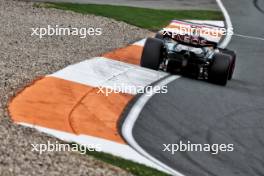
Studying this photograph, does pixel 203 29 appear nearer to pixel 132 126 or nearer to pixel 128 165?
pixel 132 126

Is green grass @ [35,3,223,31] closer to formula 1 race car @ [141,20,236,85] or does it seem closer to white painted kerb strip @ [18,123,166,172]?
formula 1 race car @ [141,20,236,85]

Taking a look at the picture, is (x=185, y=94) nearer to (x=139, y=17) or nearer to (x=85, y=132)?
(x=85, y=132)

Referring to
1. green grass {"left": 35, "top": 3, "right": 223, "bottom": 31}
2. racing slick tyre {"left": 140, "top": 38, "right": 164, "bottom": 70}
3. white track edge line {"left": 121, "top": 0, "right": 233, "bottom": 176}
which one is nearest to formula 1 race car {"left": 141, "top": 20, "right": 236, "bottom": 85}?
racing slick tyre {"left": 140, "top": 38, "right": 164, "bottom": 70}

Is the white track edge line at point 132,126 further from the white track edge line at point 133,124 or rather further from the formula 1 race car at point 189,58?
the formula 1 race car at point 189,58

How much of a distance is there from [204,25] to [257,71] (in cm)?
447

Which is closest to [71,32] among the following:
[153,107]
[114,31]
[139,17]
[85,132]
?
[114,31]

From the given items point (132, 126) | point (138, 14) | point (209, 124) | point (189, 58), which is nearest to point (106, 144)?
point (132, 126)

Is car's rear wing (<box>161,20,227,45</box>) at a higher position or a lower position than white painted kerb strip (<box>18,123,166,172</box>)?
lower

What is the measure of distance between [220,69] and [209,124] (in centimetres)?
281

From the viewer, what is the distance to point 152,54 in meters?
14.0

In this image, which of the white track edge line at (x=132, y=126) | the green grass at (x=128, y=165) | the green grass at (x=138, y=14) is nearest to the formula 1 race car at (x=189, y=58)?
the white track edge line at (x=132, y=126)

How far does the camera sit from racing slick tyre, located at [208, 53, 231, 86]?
13.8 m

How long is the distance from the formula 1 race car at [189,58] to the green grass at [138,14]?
486 centimetres

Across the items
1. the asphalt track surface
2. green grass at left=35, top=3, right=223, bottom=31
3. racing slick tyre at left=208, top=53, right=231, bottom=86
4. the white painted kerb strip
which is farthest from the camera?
green grass at left=35, top=3, right=223, bottom=31
